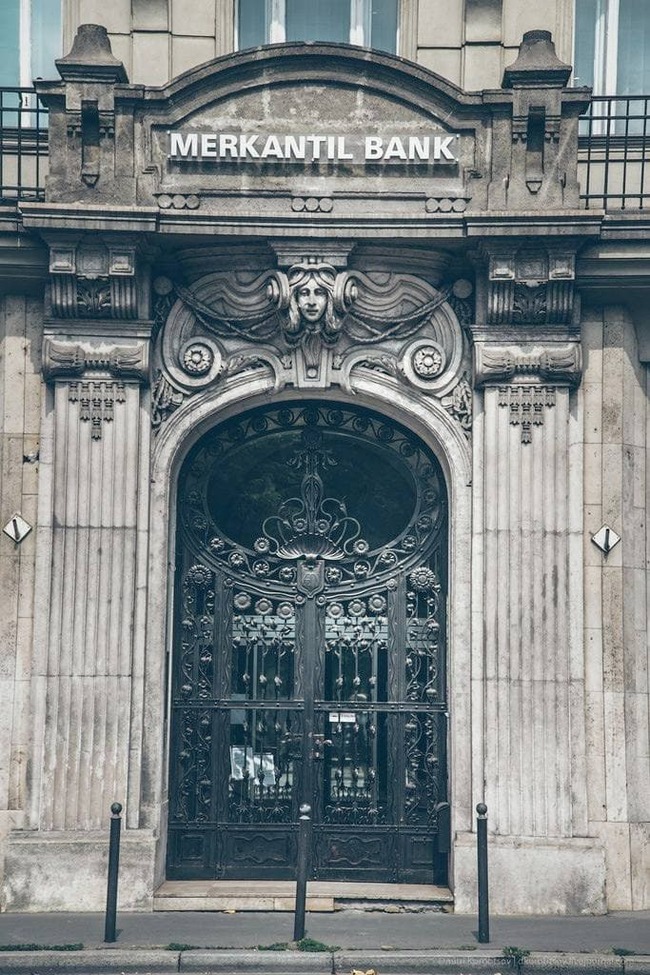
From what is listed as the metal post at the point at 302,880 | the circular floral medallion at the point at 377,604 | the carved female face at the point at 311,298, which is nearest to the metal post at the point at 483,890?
the metal post at the point at 302,880

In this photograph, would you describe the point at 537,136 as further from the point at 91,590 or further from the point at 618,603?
the point at 91,590

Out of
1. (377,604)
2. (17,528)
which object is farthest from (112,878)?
(377,604)

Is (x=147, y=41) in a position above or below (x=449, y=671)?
above

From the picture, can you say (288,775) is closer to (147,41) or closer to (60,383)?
(60,383)

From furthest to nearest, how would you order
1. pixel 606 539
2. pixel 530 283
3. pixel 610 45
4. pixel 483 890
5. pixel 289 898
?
pixel 610 45
pixel 606 539
pixel 530 283
pixel 289 898
pixel 483 890

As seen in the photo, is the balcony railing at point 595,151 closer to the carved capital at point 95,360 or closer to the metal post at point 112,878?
the carved capital at point 95,360

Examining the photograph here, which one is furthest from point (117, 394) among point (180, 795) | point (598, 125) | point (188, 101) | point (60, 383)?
point (598, 125)

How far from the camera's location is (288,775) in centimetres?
1519

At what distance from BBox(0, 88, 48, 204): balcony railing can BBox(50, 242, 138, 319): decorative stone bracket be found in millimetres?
883

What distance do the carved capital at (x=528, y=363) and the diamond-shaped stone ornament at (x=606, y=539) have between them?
1.37m

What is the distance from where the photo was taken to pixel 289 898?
568 inches

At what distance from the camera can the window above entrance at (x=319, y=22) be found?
51.8ft

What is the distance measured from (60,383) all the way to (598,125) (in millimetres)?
5622

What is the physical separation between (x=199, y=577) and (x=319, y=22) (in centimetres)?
546
